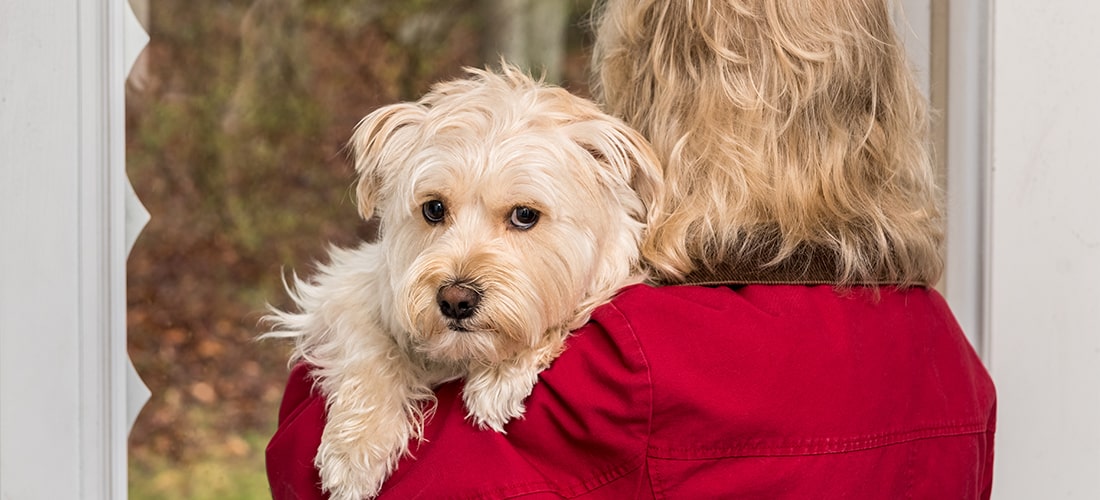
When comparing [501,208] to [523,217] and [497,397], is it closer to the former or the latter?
[523,217]

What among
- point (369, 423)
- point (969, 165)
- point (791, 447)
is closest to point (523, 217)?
point (369, 423)

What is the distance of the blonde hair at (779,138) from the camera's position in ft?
4.91

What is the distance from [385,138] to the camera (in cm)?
157

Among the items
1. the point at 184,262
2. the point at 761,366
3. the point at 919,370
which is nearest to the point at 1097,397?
the point at 919,370

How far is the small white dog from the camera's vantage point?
1412 millimetres

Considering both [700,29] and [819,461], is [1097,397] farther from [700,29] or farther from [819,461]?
[700,29]

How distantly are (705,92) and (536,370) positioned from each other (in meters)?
0.51

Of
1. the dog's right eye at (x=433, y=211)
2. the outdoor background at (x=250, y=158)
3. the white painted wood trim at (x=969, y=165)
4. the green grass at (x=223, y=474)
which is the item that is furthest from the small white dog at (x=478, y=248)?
the green grass at (x=223, y=474)

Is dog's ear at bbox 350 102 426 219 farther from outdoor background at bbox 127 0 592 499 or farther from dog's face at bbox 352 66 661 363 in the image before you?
outdoor background at bbox 127 0 592 499

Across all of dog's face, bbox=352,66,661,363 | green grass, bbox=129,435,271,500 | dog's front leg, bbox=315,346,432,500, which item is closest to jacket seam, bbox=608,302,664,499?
dog's face, bbox=352,66,661,363

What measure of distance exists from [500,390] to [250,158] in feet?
7.77

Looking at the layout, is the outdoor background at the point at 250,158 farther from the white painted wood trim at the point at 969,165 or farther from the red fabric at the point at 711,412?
the red fabric at the point at 711,412

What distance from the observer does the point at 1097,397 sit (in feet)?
6.72

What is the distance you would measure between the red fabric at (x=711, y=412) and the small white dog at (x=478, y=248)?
1.9 inches
